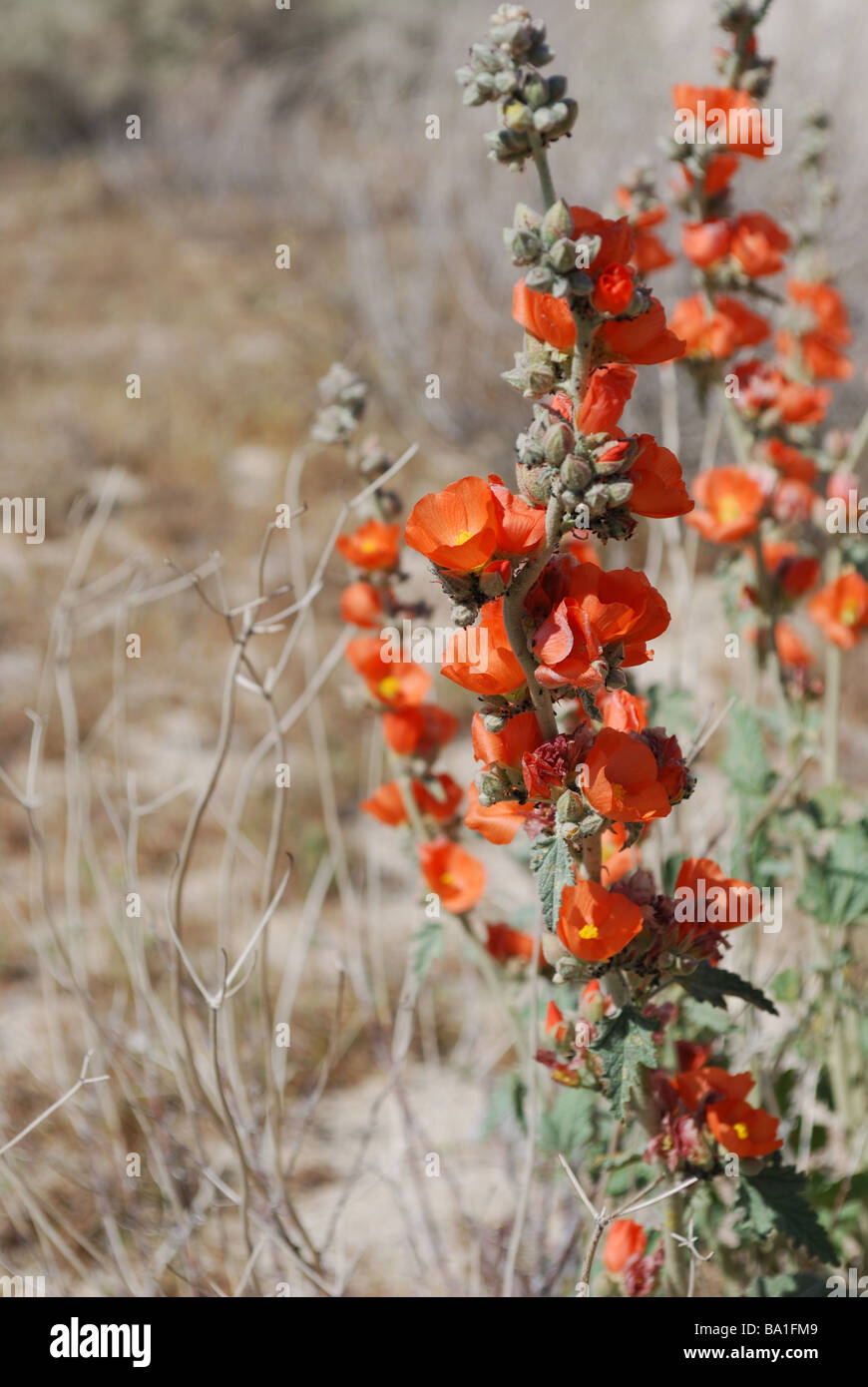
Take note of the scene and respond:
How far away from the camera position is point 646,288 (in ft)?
2.74

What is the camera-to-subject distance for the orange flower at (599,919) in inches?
33.6

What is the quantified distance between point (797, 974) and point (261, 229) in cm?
810

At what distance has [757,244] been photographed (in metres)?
1.44

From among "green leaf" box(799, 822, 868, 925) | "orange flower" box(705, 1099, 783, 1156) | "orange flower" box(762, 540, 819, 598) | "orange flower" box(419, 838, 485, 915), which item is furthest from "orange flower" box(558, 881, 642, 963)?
"orange flower" box(762, 540, 819, 598)

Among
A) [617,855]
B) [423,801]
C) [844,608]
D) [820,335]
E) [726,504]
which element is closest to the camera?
[617,855]

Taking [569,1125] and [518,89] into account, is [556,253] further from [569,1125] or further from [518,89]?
[569,1125]

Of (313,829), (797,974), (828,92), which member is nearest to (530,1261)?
(797,974)

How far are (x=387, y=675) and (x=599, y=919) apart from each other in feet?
1.81

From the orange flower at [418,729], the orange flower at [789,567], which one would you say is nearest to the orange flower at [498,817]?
the orange flower at [418,729]

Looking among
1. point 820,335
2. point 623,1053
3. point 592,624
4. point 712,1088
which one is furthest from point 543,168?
point 820,335

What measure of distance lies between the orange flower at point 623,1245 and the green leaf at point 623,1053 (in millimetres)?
297

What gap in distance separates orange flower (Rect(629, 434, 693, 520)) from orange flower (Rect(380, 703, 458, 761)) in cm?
56

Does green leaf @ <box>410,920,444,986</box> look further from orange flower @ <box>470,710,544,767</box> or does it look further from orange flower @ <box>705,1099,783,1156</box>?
orange flower @ <box>470,710,544,767</box>
